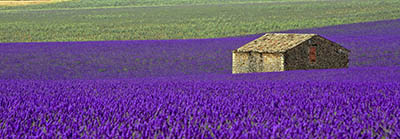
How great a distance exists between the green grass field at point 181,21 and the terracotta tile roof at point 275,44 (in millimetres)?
17827

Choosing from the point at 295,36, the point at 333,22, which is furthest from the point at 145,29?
the point at 295,36

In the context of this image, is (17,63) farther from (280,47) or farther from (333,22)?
(333,22)

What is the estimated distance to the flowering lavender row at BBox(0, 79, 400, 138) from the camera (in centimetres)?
530

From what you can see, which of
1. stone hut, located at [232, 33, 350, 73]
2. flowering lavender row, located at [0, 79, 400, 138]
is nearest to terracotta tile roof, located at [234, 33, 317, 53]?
stone hut, located at [232, 33, 350, 73]

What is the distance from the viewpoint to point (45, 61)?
25875 mm

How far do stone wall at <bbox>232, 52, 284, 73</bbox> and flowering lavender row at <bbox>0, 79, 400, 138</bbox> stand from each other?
10.9m

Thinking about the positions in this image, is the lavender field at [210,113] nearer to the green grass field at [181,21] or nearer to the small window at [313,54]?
the small window at [313,54]

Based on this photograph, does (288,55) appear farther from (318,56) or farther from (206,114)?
(206,114)

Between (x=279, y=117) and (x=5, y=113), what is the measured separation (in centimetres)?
277

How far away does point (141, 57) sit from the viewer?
27062mm

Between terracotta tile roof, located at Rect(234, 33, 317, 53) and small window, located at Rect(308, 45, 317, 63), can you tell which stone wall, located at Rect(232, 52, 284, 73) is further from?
small window, located at Rect(308, 45, 317, 63)

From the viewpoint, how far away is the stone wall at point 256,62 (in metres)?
20.0

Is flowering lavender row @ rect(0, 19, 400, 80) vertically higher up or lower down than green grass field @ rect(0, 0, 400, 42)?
higher up

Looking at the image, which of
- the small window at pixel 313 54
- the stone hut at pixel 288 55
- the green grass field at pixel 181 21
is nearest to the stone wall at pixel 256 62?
the stone hut at pixel 288 55
